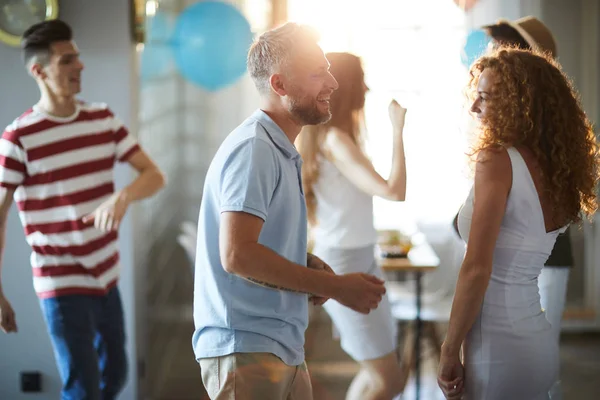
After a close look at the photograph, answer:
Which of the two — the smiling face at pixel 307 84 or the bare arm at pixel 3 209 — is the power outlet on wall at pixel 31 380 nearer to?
the bare arm at pixel 3 209

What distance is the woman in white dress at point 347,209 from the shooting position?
2.58 metres

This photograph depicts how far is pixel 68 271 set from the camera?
102 inches

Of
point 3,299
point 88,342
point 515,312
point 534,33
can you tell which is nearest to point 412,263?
point 534,33

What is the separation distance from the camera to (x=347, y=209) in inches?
102

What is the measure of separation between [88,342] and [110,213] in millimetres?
463

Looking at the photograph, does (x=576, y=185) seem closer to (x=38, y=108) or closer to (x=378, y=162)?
(x=38, y=108)

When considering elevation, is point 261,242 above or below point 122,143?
below

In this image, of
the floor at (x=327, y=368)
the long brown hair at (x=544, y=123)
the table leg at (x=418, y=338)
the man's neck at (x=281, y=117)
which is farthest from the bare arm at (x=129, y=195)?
the table leg at (x=418, y=338)

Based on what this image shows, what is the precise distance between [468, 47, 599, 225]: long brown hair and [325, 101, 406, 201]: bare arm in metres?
0.63

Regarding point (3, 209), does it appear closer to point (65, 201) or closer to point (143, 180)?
point (65, 201)

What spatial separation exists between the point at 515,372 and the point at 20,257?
6.99ft

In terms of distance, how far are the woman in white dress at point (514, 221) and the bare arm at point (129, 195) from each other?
1.13 meters

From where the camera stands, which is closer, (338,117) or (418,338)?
(338,117)

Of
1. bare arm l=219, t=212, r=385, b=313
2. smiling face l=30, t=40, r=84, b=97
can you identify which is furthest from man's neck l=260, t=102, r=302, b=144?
smiling face l=30, t=40, r=84, b=97
